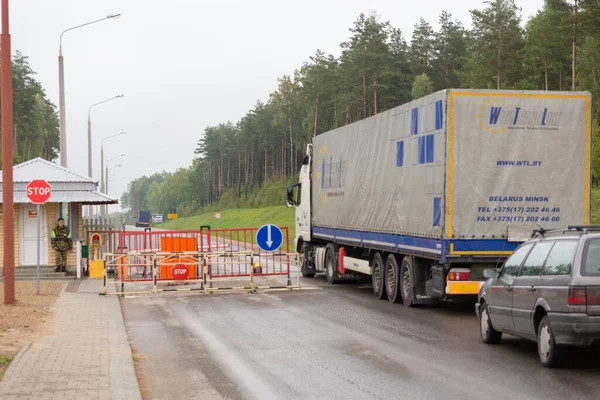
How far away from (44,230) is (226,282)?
6.39m

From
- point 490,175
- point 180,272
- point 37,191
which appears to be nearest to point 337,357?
point 490,175

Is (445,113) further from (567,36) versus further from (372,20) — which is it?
(372,20)

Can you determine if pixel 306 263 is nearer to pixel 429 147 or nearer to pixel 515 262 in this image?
pixel 429 147

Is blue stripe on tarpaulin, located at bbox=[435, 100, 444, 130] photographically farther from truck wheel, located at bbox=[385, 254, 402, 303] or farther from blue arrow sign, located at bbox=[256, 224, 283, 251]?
blue arrow sign, located at bbox=[256, 224, 283, 251]

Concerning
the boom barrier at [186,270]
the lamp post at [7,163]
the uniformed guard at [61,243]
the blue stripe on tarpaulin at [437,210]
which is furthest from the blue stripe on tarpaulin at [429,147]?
the uniformed guard at [61,243]

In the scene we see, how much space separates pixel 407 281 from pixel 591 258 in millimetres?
8349

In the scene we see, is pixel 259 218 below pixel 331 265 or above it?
below

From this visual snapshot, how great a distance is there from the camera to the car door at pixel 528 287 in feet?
36.1

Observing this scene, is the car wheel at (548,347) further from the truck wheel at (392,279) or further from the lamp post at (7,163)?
the lamp post at (7,163)

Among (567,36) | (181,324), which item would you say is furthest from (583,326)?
(567,36)

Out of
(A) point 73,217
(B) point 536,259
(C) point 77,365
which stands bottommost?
(C) point 77,365

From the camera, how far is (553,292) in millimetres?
10406

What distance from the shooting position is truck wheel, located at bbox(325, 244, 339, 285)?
2439cm

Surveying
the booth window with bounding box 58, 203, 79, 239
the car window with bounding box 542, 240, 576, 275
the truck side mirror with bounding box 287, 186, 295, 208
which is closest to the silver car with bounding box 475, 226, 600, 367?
the car window with bounding box 542, 240, 576, 275
